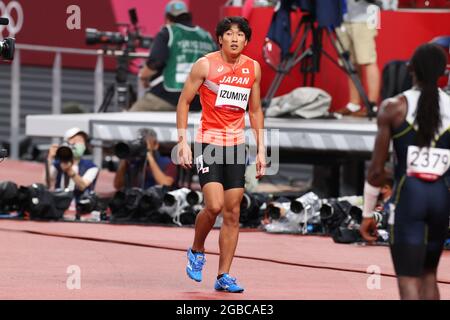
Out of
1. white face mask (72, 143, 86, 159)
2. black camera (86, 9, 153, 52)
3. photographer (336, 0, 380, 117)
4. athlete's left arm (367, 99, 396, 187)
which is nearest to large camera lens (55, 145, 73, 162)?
white face mask (72, 143, 86, 159)

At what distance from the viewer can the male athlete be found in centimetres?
984

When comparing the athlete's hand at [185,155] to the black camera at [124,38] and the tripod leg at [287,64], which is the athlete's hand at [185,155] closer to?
the tripod leg at [287,64]

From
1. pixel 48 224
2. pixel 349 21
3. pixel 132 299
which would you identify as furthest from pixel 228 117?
pixel 349 21

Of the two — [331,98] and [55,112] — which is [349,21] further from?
[55,112]

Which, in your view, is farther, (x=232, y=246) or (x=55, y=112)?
(x=55, y=112)

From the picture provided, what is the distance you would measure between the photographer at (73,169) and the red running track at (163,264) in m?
0.62

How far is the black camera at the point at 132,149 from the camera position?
15102mm

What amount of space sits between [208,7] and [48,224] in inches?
319

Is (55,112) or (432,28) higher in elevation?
(432,28)

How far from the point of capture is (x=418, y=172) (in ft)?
24.6

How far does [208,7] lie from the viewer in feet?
71.5

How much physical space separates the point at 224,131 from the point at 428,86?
2617 millimetres

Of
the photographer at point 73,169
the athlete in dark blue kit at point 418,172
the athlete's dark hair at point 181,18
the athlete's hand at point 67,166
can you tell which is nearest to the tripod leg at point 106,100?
the athlete's dark hair at point 181,18

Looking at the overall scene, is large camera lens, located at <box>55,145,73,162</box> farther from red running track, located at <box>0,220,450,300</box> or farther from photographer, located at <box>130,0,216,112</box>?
photographer, located at <box>130,0,216,112</box>
